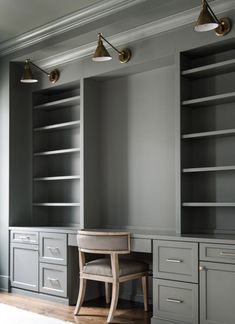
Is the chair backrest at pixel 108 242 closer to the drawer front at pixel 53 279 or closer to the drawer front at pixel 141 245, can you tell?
the drawer front at pixel 141 245

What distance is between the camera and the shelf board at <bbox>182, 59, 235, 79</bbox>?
150 inches

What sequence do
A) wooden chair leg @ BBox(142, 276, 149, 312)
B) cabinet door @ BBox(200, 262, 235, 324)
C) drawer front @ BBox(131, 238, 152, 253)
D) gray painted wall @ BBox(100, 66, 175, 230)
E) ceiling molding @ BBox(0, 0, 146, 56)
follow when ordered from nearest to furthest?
cabinet door @ BBox(200, 262, 235, 324)
drawer front @ BBox(131, 238, 152, 253)
ceiling molding @ BBox(0, 0, 146, 56)
wooden chair leg @ BBox(142, 276, 149, 312)
gray painted wall @ BBox(100, 66, 175, 230)

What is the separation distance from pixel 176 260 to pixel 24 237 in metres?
2.09

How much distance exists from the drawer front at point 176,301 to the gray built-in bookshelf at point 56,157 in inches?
66.2

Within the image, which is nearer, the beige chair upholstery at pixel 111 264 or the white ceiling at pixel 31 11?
the beige chair upholstery at pixel 111 264

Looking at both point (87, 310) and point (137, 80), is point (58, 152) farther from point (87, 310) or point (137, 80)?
point (87, 310)

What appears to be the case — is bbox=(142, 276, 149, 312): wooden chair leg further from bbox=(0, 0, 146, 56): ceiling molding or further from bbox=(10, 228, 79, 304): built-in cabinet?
bbox=(0, 0, 146, 56): ceiling molding

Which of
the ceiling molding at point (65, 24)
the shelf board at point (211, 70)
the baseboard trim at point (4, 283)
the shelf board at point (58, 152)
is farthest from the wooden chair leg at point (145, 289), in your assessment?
the ceiling molding at point (65, 24)

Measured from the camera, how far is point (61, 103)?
528cm

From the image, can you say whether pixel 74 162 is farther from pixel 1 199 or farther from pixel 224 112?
pixel 224 112

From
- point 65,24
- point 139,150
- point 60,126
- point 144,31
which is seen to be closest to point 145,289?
point 139,150

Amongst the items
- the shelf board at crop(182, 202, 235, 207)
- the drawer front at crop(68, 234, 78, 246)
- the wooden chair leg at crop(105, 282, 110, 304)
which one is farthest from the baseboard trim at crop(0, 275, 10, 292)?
the shelf board at crop(182, 202, 235, 207)

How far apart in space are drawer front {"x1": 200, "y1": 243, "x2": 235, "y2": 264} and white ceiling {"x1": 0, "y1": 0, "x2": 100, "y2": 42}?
8.02 ft

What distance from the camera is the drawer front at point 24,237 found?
505 cm
